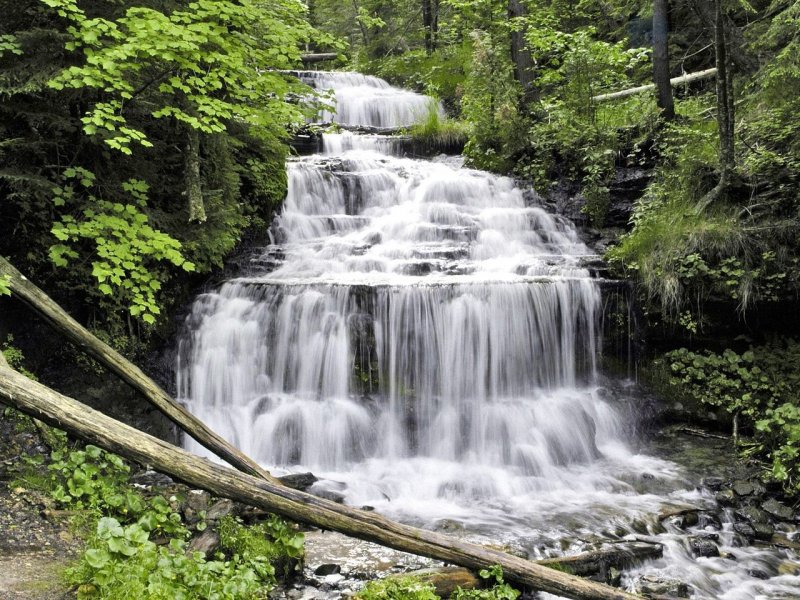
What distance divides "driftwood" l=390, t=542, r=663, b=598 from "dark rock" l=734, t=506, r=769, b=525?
1.28 m

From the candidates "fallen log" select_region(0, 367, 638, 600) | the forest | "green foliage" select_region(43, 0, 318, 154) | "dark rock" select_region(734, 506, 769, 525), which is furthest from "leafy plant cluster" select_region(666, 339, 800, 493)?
"green foliage" select_region(43, 0, 318, 154)

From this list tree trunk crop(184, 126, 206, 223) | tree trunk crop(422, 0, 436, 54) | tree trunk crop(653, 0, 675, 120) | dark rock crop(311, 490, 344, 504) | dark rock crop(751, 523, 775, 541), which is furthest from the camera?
tree trunk crop(422, 0, 436, 54)

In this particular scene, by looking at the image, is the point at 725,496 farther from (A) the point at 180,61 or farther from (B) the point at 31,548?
(A) the point at 180,61

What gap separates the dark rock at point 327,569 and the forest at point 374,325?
0.11ft

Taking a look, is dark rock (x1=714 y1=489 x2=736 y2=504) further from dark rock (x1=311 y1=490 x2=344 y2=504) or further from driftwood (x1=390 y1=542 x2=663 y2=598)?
dark rock (x1=311 y1=490 x2=344 y2=504)

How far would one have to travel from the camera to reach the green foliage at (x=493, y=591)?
12.9 feet

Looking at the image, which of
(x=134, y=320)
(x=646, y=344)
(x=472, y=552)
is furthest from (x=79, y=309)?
(x=646, y=344)

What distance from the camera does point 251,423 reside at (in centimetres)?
733

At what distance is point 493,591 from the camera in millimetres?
3979

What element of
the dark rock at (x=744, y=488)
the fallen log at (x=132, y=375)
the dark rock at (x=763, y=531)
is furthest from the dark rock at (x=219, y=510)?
the dark rock at (x=744, y=488)

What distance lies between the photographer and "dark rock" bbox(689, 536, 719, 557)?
521cm

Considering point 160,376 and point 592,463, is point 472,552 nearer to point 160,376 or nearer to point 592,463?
point 592,463

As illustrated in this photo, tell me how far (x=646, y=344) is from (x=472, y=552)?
530 centimetres

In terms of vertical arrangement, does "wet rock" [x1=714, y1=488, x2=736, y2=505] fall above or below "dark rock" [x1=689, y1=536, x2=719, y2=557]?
above
